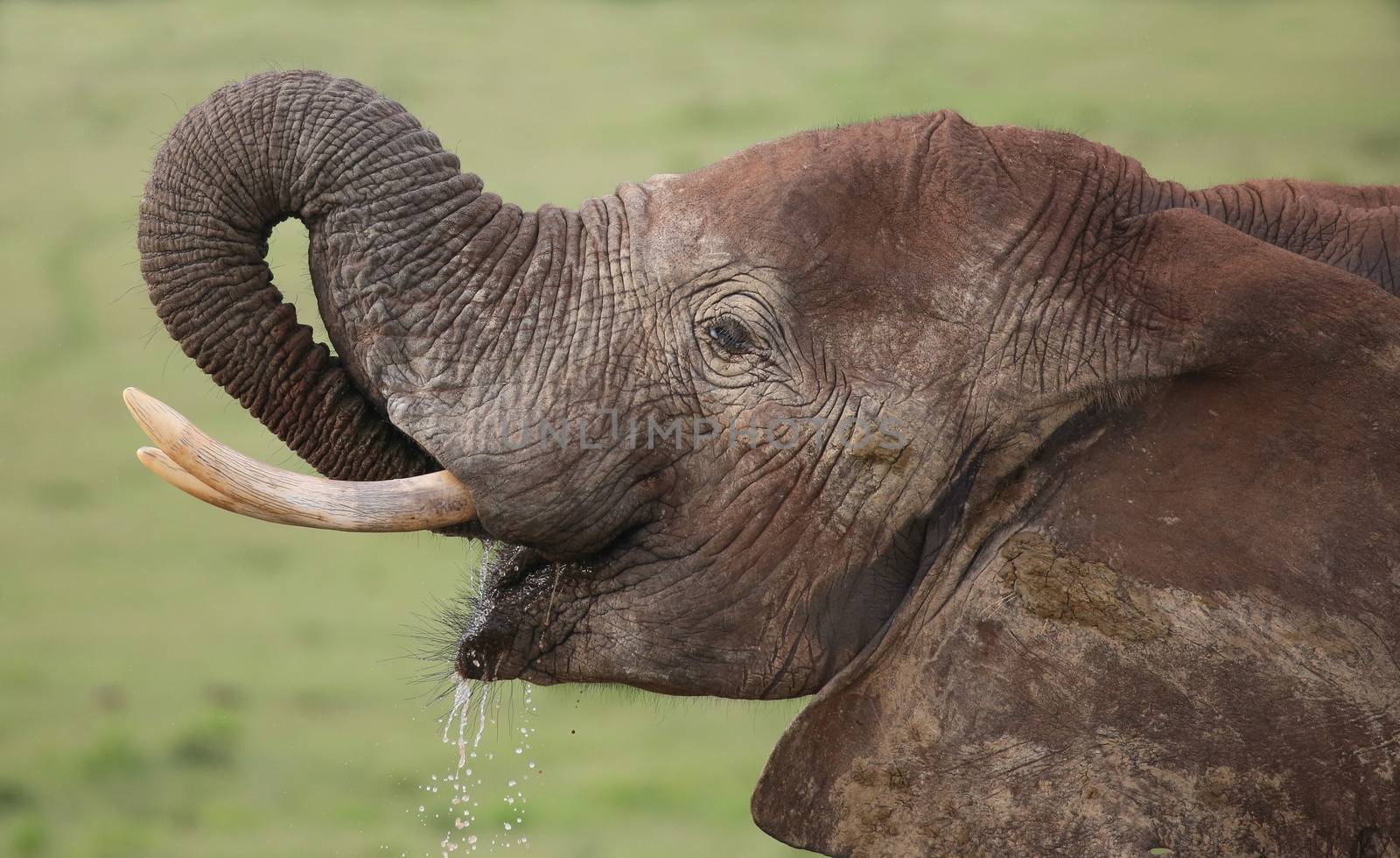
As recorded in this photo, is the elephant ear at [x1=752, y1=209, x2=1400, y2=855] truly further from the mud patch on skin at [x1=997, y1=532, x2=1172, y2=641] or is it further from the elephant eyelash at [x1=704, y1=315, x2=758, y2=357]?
the elephant eyelash at [x1=704, y1=315, x2=758, y2=357]

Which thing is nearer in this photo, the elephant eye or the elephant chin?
the elephant eye

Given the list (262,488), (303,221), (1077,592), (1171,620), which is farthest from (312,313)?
(1171,620)

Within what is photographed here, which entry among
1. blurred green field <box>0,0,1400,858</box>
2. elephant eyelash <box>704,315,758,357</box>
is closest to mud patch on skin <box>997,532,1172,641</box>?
elephant eyelash <box>704,315,758,357</box>

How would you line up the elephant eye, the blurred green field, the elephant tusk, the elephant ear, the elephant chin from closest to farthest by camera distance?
the elephant ear, the elephant tusk, the elephant eye, the elephant chin, the blurred green field

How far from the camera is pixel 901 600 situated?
106 inches

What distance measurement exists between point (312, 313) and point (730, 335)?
6.38 m

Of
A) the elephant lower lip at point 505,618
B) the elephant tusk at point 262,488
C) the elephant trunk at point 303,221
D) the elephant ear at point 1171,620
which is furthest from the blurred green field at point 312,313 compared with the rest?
the elephant ear at point 1171,620

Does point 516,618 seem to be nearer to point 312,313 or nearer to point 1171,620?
point 1171,620

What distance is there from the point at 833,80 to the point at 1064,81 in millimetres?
1346

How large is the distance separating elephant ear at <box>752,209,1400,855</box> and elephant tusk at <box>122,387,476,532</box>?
29.6 inches

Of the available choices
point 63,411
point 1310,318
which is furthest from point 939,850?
point 63,411

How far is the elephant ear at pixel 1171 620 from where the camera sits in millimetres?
2396

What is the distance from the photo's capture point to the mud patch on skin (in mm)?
2496

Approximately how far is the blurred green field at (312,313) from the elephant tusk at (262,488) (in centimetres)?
255
